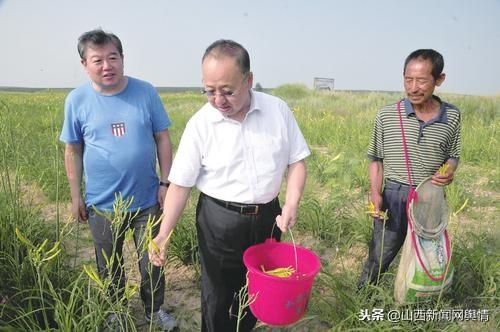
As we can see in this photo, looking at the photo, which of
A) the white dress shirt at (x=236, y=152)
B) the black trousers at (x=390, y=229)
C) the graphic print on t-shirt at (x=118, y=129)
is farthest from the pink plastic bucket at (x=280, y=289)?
the graphic print on t-shirt at (x=118, y=129)

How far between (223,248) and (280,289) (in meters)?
0.43

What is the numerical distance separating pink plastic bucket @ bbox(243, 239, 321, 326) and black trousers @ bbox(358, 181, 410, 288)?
0.66 meters

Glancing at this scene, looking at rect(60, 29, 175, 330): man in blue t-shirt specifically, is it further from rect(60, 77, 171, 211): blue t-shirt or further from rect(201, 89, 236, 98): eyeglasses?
rect(201, 89, 236, 98): eyeglasses

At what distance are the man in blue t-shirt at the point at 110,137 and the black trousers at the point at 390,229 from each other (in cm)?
122

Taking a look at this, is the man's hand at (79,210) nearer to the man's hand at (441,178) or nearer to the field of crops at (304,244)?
the field of crops at (304,244)

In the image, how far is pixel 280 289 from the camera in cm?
124

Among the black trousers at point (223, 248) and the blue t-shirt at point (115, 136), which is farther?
the blue t-shirt at point (115, 136)

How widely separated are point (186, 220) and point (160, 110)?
122 cm

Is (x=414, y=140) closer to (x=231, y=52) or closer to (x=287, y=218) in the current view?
(x=287, y=218)

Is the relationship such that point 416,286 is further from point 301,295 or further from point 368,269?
point 301,295

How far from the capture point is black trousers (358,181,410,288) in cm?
192

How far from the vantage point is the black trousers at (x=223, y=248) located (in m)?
1.55

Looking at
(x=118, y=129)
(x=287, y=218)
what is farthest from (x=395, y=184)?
(x=118, y=129)

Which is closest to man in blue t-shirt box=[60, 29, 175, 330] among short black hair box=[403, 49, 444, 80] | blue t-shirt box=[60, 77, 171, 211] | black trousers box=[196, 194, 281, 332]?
blue t-shirt box=[60, 77, 171, 211]
